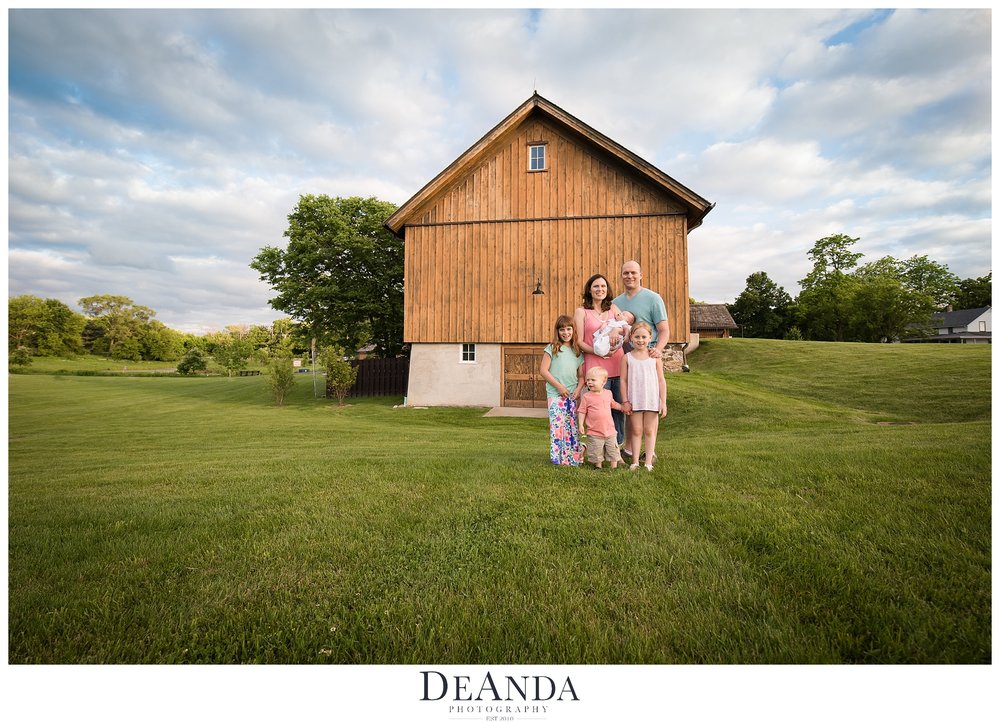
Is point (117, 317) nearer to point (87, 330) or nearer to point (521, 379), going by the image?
point (87, 330)

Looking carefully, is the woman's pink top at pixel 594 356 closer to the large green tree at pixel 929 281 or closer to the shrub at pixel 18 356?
the shrub at pixel 18 356

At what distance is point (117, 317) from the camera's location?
856 centimetres

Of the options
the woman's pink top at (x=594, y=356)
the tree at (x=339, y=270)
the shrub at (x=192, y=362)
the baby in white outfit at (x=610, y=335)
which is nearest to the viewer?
the baby in white outfit at (x=610, y=335)

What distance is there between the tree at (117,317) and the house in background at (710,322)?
31865 mm

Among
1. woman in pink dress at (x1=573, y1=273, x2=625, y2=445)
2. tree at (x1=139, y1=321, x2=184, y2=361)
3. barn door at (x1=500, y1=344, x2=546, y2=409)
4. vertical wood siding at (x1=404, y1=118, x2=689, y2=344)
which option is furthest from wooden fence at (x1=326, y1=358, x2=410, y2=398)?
woman in pink dress at (x1=573, y1=273, x2=625, y2=445)

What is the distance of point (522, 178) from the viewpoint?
513 inches

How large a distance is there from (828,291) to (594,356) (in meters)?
43.0

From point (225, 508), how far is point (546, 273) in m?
10.9

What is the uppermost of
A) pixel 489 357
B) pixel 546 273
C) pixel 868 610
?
pixel 546 273

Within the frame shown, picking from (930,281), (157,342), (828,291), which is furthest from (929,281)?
(157,342)

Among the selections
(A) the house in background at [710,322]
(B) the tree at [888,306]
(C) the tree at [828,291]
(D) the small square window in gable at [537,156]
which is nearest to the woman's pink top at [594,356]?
Result: (D) the small square window in gable at [537,156]

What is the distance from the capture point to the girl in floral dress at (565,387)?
170 inches
